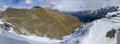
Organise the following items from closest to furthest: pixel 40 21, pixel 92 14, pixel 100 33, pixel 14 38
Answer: pixel 100 33 < pixel 14 38 < pixel 92 14 < pixel 40 21

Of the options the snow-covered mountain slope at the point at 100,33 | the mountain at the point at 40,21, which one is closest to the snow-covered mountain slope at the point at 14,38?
the mountain at the point at 40,21

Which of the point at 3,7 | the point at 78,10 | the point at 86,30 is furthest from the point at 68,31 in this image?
the point at 3,7

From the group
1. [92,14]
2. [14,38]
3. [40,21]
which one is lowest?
[14,38]

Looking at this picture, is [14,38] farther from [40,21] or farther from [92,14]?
[92,14]

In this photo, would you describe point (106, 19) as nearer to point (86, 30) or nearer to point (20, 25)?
point (86, 30)

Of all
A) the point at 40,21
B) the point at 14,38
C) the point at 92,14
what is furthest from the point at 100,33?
the point at 40,21

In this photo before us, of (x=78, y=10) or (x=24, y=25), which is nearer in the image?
(x=78, y=10)

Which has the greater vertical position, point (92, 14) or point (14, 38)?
point (92, 14)

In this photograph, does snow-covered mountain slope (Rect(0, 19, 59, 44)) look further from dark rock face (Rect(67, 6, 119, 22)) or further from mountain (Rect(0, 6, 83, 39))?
dark rock face (Rect(67, 6, 119, 22))

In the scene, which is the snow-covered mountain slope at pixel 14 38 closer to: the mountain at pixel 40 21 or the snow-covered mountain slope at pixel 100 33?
the mountain at pixel 40 21
